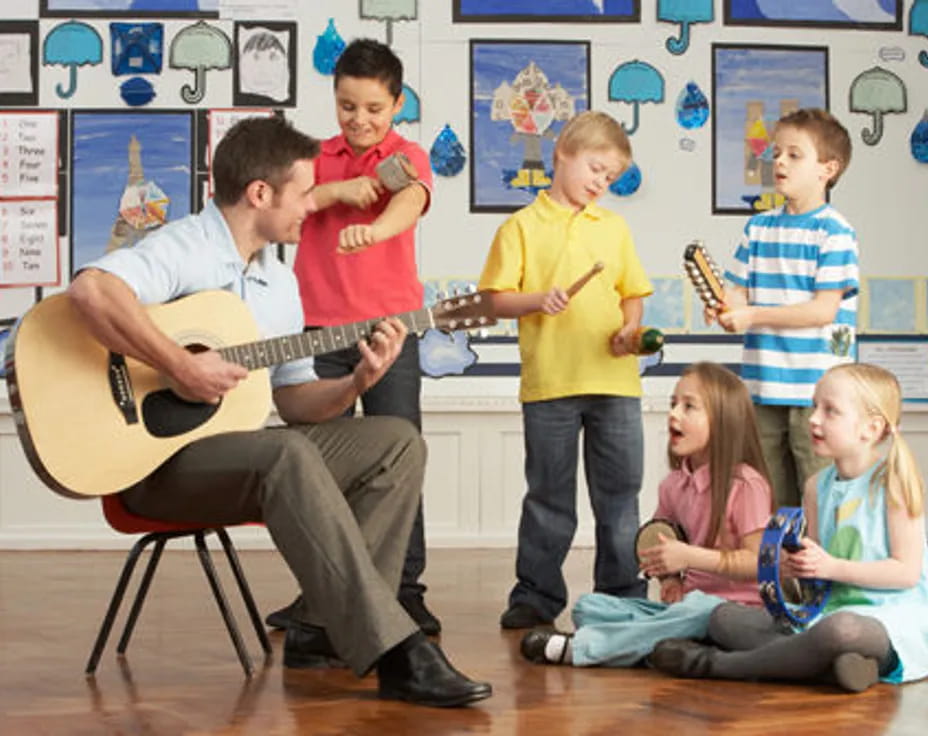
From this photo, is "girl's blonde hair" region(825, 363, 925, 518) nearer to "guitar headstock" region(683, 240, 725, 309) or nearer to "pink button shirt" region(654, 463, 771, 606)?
"pink button shirt" region(654, 463, 771, 606)

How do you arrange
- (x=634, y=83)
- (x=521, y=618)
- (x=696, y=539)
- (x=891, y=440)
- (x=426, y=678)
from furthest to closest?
(x=634, y=83) → (x=521, y=618) → (x=696, y=539) → (x=891, y=440) → (x=426, y=678)

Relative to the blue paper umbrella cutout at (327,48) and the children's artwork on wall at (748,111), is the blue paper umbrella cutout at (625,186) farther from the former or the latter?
the blue paper umbrella cutout at (327,48)

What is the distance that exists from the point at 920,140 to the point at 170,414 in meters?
4.02

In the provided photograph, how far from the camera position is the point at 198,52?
609 centimetres

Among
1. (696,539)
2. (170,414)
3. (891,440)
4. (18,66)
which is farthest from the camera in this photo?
(18,66)

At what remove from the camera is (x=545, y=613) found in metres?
4.07

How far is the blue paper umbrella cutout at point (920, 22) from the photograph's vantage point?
20.4ft

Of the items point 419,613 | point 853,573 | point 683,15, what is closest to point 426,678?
point 853,573

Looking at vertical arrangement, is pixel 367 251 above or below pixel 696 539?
above

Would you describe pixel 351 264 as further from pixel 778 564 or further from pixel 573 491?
pixel 778 564

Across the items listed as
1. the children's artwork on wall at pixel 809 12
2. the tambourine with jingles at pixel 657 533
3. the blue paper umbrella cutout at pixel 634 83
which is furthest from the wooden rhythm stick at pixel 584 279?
the children's artwork on wall at pixel 809 12

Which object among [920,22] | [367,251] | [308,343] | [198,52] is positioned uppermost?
[920,22]

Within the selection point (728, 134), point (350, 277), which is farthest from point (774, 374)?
point (728, 134)

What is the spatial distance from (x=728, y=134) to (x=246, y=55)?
1.86 meters
